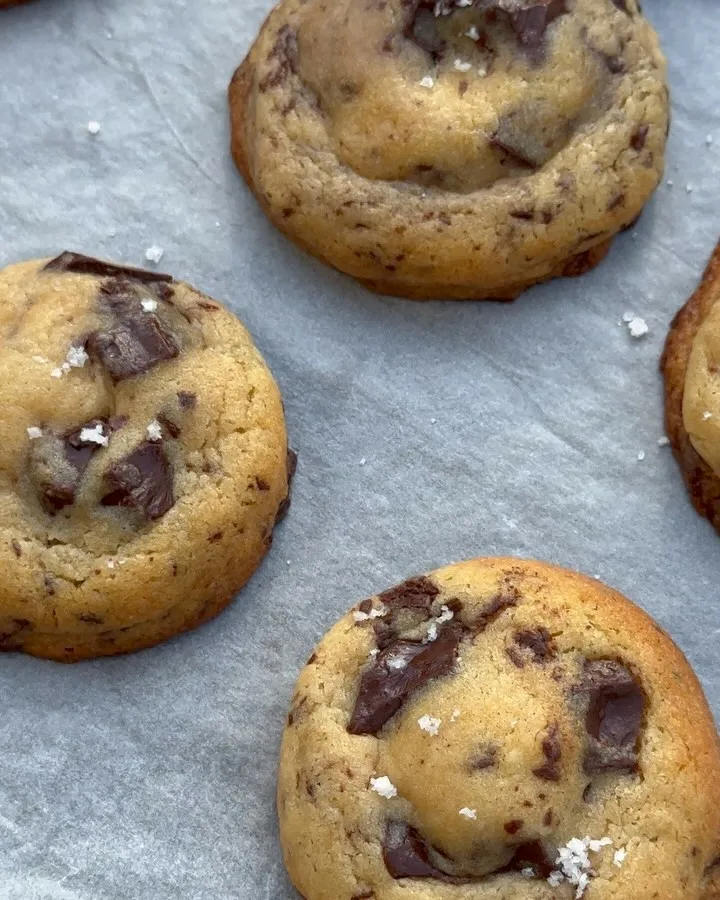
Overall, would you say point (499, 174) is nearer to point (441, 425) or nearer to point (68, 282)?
Answer: point (441, 425)

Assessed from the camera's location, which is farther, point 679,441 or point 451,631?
point 679,441

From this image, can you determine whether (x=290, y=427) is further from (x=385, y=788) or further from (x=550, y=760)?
(x=550, y=760)

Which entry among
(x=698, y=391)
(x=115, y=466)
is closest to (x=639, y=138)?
(x=698, y=391)

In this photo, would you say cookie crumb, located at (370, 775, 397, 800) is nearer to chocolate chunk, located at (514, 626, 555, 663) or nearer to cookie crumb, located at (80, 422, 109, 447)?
Answer: chocolate chunk, located at (514, 626, 555, 663)

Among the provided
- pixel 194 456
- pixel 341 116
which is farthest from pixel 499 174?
pixel 194 456

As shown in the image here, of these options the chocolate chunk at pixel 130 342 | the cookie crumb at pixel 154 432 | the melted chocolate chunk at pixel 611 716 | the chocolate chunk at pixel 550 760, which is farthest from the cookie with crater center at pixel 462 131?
the chocolate chunk at pixel 550 760

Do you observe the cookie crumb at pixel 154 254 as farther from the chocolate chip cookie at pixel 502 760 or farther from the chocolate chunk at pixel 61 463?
the chocolate chip cookie at pixel 502 760
